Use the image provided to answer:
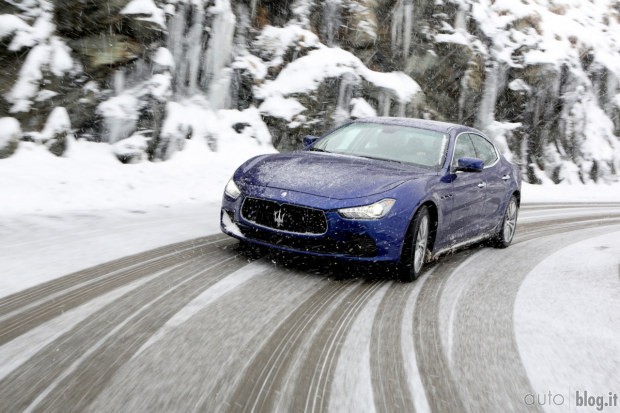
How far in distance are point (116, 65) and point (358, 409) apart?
9907 mm

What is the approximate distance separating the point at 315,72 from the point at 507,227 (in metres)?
8.78

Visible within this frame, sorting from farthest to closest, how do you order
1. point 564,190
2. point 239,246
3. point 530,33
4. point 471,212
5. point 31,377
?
1. point 530,33
2. point 564,190
3. point 471,212
4. point 239,246
5. point 31,377

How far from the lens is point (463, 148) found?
6.98 meters

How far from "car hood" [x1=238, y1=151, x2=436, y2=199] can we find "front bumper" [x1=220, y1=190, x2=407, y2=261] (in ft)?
0.73

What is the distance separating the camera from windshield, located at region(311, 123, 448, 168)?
6.43 metres

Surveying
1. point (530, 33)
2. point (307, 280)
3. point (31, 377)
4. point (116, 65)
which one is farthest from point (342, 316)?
point (530, 33)

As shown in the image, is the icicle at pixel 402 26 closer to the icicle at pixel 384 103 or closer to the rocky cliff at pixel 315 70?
the rocky cliff at pixel 315 70

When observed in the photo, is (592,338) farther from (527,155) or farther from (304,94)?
(527,155)

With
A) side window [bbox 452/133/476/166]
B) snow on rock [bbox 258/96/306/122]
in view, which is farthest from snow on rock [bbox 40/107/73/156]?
side window [bbox 452/133/476/166]

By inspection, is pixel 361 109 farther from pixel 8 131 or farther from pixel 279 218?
pixel 279 218

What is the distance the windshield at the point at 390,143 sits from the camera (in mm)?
6430

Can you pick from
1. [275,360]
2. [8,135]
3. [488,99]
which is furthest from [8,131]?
[488,99]

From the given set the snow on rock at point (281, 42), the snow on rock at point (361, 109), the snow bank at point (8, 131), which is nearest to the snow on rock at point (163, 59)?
the snow bank at point (8, 131)

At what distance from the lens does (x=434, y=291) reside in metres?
5.43
